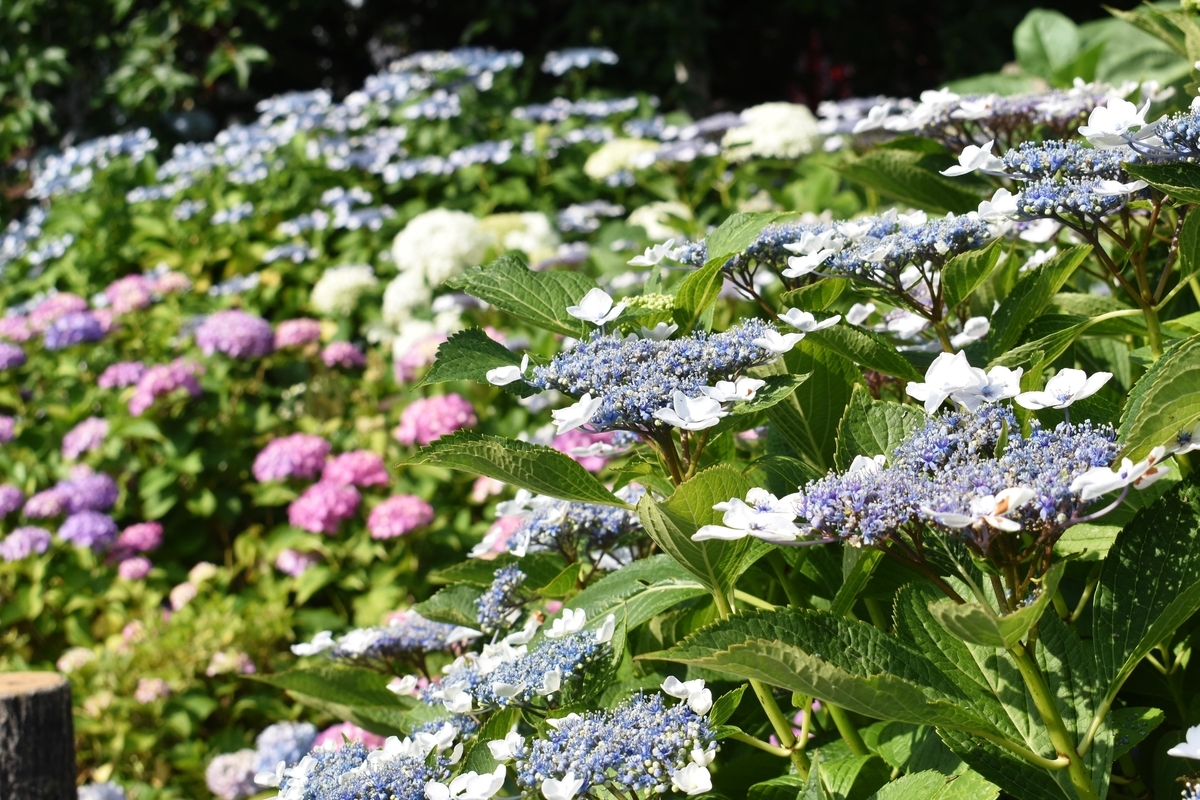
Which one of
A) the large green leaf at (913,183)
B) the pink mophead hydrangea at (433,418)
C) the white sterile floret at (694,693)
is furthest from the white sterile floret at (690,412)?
the pink mophead hydrangea at (433,418)

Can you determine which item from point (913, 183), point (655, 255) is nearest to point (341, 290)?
point (913, 183)

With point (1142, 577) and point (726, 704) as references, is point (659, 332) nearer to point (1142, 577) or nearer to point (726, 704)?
point (726, 704)

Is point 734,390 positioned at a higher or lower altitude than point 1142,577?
higher

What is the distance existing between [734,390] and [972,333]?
0.39 meters

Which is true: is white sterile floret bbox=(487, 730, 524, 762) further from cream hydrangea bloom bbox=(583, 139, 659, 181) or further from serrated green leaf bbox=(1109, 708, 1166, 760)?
cream hydrangea bloom bbox=(583, 139, 659, 181)

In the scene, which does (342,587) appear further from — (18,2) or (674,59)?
(18,2)

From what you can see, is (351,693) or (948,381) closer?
(948,381)

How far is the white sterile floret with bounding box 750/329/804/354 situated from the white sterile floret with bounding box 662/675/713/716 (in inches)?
10.7

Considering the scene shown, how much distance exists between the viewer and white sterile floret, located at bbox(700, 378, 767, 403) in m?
0.91

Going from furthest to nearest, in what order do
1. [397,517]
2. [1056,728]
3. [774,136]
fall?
1. [774,136]
2. [397,517]
3. [1056,728]

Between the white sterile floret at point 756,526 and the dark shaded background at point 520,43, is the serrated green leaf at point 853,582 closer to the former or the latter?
the white sterile floret at point 756,526

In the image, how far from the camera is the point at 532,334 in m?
3.71

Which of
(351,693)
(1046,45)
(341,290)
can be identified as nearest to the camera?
(351,693)

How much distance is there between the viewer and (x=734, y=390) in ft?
3.01
